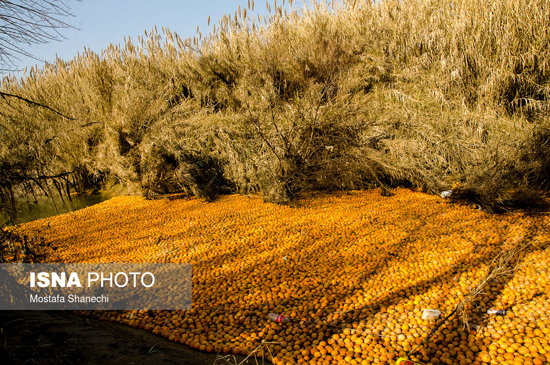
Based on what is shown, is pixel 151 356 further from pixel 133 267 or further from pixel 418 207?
pixel 418 207

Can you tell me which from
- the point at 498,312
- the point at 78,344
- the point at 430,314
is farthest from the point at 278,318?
the point at 498,312

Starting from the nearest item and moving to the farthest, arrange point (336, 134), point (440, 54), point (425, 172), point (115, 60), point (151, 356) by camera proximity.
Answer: point (151, 356)
point (425, 172)
point (336, 134)
point (440, 54)
point (115, 60)

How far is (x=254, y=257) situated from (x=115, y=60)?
7526mm

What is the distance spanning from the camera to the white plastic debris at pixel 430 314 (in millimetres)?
1935

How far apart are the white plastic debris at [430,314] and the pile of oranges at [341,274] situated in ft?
0.13

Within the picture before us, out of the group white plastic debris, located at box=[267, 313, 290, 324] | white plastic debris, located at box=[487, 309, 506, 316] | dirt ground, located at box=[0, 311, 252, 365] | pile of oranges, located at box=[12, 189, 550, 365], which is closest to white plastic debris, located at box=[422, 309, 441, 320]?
pile of oranges, located at box=[12, 189, 550, 365]

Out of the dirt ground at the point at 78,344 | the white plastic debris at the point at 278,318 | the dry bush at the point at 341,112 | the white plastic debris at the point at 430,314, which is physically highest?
the dry bush at the point at 341,112

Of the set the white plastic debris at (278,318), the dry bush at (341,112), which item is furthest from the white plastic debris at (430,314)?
the dry bush at (341,112)

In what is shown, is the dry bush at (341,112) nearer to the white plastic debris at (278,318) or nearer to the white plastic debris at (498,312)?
the white plastic debris at (498,312)

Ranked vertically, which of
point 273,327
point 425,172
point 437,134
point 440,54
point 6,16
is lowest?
point 273,327

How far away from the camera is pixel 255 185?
5266mm

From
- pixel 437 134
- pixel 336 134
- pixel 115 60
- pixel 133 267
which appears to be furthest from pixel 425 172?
pixel 115 60

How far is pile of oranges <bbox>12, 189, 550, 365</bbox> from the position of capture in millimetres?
1786

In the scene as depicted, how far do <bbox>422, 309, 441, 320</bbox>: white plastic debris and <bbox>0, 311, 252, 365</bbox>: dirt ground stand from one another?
1.19m
